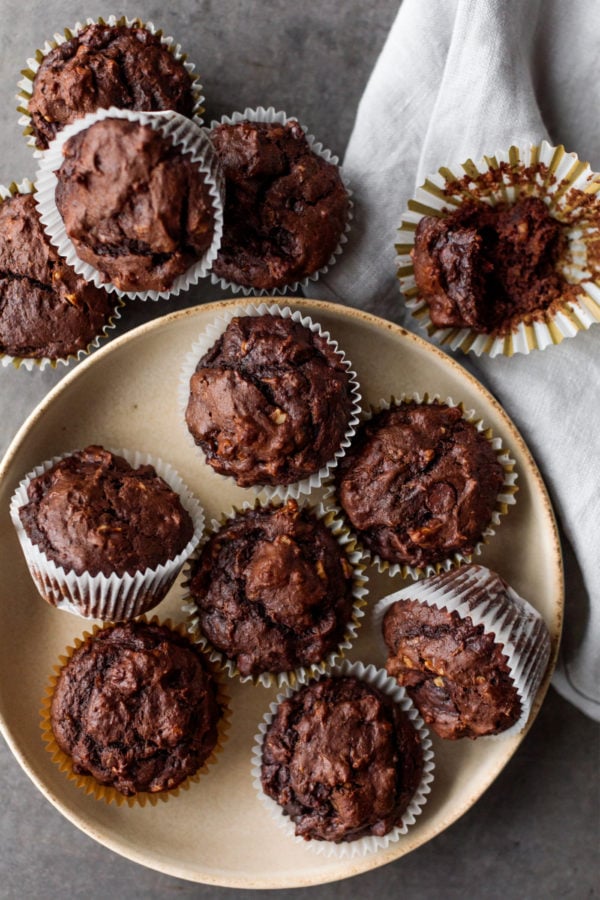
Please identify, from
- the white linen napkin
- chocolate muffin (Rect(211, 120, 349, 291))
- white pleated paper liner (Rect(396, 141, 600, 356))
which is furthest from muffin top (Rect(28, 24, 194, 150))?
white pleated paper liner (Rect(396, 141, 600, 356))

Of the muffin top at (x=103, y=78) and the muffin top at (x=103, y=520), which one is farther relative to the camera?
the muffin top at (x=103, y=78)

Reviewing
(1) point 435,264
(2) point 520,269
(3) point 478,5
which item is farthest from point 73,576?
(3) point 478,5

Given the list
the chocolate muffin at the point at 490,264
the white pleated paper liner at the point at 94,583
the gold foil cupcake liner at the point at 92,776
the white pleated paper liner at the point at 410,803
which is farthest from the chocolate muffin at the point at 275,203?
the white pleated paper liner at the point at 410,803

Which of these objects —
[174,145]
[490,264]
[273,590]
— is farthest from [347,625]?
[174,145]

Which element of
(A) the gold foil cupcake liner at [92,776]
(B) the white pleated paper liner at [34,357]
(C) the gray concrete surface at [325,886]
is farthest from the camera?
(C) the gray concrete surface at [325,886]

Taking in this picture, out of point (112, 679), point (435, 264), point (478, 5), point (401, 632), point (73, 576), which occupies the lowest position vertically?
point (112, 679)

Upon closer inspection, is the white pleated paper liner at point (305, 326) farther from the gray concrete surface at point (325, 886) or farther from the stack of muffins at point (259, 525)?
the gray concrete surface at point (325, 886)

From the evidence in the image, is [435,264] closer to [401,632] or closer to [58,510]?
[401,632]
